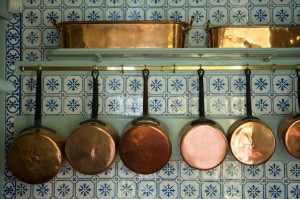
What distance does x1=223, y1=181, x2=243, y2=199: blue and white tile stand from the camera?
1.56m

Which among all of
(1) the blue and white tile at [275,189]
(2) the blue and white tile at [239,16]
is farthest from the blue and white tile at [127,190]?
(2) the blue and white tile at [239,16]

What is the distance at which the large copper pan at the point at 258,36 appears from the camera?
56.9 inches

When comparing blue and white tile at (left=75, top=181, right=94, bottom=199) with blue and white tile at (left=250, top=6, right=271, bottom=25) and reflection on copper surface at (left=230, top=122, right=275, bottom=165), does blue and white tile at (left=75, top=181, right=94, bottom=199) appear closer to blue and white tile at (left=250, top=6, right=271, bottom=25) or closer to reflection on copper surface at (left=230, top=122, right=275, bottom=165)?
reflection on copper surface at (left=230, top=122, right=275, bottom=165)

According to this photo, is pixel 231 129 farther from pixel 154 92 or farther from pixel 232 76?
pixel 154 92

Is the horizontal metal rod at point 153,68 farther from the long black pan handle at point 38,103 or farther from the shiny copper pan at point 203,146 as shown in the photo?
the shiny copper pan at point 203,146

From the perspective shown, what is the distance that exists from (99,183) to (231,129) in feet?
1.69

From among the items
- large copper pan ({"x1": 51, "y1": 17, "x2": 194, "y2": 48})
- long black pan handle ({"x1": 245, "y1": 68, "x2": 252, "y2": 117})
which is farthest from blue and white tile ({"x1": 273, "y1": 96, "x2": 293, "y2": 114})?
large copper pan ({"x1": 51, "y1": 17, "x2": 194, "y2": 48})

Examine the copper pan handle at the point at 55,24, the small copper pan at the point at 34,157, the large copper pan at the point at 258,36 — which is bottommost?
the small copper pan at the point at 34,157

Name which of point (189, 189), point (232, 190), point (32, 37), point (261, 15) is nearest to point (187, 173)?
point (189, 189)

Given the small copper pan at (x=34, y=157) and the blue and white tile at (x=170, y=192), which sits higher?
the small copper pan at (x=34, y=157)

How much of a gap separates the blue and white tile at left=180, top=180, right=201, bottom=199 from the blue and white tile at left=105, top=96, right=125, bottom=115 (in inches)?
13.8

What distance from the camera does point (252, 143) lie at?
148 centimetres

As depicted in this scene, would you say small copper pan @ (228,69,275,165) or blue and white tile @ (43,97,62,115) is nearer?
small copper pan @ (228,69,275,165)

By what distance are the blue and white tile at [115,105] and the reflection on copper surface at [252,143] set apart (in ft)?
1.36
